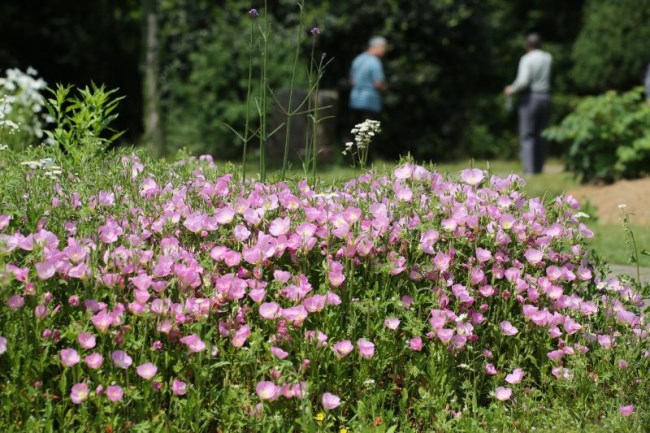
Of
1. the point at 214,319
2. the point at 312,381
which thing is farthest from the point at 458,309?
the point at 214,319

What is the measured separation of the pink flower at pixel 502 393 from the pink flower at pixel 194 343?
1086mm

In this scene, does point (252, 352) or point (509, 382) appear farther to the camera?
point (509, 382)

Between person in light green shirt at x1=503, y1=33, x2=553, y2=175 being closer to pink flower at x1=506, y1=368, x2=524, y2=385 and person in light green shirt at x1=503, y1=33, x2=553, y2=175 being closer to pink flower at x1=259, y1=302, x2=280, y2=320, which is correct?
pink flower at x1=506, y1=368, x2=524, y2=385

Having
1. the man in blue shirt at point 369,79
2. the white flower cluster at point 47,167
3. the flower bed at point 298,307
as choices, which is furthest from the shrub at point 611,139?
the white flower cluster at point 47,167

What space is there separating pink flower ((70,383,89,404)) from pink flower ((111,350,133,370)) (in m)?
0.12

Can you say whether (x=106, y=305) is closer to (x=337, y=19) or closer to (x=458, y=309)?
(x=458, y=309)

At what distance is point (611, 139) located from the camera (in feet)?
36.1

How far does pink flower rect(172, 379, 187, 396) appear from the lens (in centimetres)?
316

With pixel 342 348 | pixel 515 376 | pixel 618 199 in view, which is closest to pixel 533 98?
pixel 618 199

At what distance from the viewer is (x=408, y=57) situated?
17328 mm

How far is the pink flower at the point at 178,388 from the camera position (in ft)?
10.4

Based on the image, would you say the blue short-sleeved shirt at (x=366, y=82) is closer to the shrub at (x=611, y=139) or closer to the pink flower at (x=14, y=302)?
the shrub at (x=611, y=139)

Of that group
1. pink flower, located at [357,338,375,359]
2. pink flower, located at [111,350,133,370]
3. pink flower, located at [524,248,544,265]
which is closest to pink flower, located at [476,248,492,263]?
pink flower, located at [524,248,544,265]

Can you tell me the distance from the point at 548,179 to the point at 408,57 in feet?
17.8
